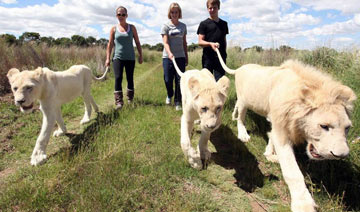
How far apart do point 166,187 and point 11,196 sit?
1641 mm

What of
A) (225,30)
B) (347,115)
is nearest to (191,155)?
(347,115)

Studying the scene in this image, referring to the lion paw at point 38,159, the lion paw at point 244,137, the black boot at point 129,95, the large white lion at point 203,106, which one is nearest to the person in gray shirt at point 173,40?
the black boot at point 129,95

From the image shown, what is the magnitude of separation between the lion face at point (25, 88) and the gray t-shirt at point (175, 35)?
9.94 ft

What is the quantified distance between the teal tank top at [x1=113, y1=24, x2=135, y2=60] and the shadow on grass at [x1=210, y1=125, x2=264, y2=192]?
9.81 feet

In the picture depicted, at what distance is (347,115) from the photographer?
2.20 m

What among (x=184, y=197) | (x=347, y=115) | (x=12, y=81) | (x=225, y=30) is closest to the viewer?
(x=347, y=115)

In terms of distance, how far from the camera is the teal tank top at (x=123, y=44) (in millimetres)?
5559

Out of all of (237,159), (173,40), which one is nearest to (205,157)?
(237,159)

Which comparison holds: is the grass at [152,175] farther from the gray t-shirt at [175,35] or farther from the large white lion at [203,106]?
the gray t-shirt at [175,35]

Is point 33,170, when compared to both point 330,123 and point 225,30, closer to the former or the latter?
point 330,123

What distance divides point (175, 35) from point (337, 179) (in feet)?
14.0

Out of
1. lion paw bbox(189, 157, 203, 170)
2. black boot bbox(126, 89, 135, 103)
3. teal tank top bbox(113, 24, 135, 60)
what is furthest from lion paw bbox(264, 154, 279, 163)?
teal tank top bbox(113, 24, 135, 60)

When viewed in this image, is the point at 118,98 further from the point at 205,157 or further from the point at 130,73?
the point at 205,157

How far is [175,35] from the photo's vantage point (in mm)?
5480
